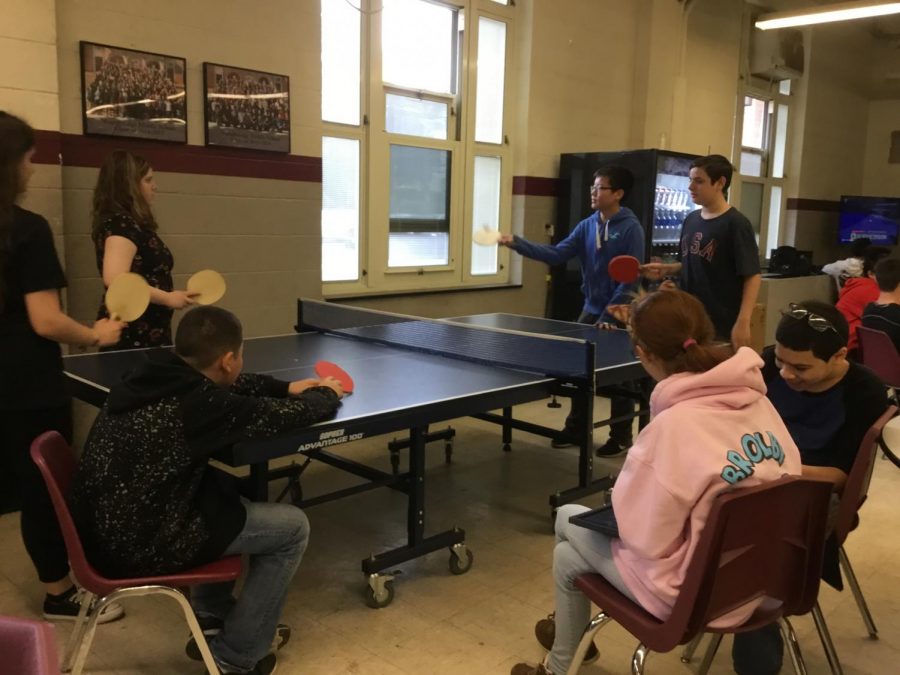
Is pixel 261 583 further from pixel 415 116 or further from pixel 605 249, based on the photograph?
pixel 415 116

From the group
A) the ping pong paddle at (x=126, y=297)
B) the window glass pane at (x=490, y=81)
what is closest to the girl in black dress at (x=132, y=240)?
the ping pong paddle at (x=126, y=297)

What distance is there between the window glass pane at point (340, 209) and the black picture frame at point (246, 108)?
493mm

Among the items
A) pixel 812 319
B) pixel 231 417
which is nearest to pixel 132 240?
pixel 231 417

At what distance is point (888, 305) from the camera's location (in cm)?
442

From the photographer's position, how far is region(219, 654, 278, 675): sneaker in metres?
2.18

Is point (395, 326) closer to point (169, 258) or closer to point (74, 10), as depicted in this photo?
point (169, 258)

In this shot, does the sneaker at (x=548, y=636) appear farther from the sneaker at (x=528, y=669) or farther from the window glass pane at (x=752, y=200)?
the window glass pane at (x=752, y=200)

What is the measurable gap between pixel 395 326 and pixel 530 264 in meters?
2.72

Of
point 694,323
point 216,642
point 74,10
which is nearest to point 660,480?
point 694,323

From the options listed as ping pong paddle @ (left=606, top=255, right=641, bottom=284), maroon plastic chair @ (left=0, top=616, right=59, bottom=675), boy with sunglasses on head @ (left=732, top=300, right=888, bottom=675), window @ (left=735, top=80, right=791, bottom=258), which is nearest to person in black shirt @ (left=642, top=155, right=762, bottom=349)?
ping pong paddle @ (left=606, top=255, right=641, bottom=284)

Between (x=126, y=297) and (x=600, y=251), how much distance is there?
256 centimetres

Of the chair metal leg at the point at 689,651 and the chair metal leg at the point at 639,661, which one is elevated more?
the chair metal leg at the point at 639,661

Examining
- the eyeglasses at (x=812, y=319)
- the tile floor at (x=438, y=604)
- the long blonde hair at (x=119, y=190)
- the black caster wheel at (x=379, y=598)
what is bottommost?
the tile floor at (x=438, y=604)

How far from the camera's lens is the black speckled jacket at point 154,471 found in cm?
188
